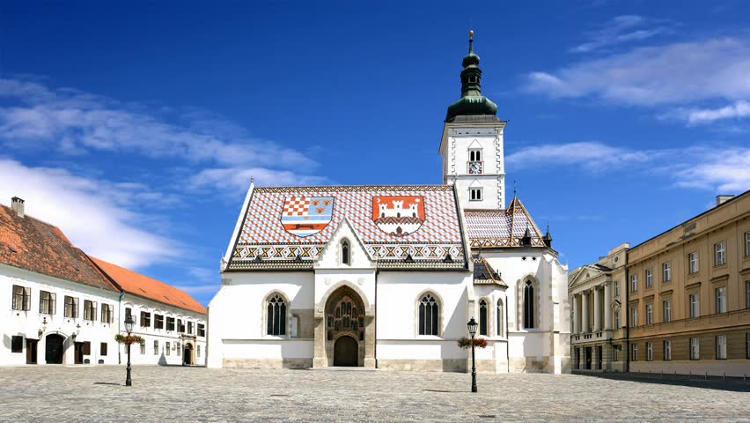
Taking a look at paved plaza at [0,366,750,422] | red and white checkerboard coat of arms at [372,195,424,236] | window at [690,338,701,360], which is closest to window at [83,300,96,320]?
red and white checkerboard coat of arms at [372,195,424,236]

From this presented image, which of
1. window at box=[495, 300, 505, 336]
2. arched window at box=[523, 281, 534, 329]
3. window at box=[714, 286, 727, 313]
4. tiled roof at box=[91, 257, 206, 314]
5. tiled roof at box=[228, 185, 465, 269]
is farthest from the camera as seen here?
tiled roof at box=[91, 257, 206, 314]

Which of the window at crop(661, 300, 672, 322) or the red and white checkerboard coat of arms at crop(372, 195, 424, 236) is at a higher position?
the red and white checkerboard coat of arms at crop(372, 195, 424, 236)

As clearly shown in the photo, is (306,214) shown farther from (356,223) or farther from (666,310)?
(666,310)

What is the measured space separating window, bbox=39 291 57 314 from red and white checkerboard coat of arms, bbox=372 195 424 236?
70.6 ft

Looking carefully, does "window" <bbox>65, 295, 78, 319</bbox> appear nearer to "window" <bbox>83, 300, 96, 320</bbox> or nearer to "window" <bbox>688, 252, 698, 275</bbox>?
"window" <bbox>83, 300, 96, 320</bbox>

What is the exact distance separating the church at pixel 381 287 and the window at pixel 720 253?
389 inches

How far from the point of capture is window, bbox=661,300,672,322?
2293 inches

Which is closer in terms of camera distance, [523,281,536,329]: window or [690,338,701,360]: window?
[690,338,701,360]: window

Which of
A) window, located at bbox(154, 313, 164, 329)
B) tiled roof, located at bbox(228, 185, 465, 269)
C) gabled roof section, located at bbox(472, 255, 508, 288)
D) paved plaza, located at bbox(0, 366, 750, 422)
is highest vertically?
tiled roof, located at bbox(228, 185, 465, 269)

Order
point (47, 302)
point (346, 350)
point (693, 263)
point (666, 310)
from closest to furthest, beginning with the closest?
point (47, 302) → point (346, 350) → point (693, 263) → point (666, 310)

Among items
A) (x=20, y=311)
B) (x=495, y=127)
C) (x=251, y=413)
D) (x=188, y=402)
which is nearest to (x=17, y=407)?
(x=188, y=402)

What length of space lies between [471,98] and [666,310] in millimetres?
26439

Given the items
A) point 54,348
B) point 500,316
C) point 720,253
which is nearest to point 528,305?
point 500,316

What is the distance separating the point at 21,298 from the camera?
4681 cm
